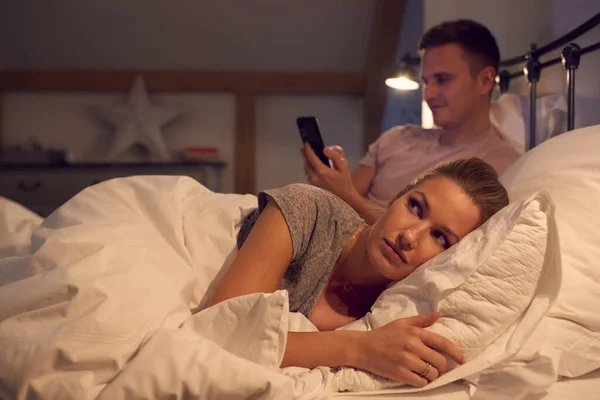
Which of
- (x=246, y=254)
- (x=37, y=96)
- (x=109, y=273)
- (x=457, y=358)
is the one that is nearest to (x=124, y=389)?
(x=109, y=273)

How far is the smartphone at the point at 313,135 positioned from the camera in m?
1.73

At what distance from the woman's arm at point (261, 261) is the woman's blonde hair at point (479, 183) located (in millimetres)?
283

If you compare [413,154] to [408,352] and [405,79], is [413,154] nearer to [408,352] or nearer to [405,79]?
[405,79]

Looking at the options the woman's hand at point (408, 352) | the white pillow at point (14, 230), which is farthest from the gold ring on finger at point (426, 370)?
the white pillow at point (14, 230)

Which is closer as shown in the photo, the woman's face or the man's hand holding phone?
the woman's face

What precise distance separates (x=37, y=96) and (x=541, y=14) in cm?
298

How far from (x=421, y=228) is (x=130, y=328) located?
1.60 feet

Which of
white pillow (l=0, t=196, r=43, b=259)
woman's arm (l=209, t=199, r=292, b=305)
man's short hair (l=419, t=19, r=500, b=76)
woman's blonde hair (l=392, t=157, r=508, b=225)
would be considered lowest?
white pillow (l=0, t=196, r=43, b=259)

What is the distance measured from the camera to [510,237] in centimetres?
82

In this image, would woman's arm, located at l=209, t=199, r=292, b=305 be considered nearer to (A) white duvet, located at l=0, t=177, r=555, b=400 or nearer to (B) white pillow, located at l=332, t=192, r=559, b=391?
(A) white duvet, located at l=0, t=177, r=555, b=400

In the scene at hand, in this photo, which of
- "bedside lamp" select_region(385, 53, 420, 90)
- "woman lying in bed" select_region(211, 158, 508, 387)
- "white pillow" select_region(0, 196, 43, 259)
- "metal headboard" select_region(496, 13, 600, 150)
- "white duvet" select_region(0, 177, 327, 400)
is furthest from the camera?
"bedside lamp" select_region(385, 53, 420, 90)

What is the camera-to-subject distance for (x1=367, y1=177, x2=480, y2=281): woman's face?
96 cm

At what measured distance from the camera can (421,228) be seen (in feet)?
3.18

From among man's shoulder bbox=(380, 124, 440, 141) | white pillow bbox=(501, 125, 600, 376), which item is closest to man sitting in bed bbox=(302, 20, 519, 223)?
man's shoulder bbox=(380, 124, 440, 141)
